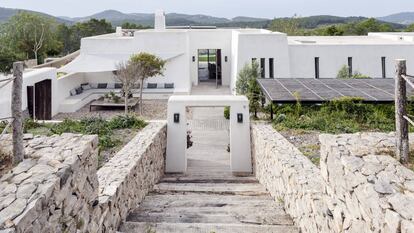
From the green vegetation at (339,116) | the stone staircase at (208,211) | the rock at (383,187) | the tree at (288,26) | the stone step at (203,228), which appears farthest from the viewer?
the tree at (288,26)

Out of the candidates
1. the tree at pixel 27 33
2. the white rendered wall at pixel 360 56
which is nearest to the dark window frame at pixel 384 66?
the white rendered wall at pixel 360 56

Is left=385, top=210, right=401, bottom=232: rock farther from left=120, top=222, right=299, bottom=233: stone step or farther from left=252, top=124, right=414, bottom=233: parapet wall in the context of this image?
left=120, top=222, right=299, bottom=233: stone step

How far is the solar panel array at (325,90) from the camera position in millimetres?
13875

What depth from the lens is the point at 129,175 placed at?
27.1 ft

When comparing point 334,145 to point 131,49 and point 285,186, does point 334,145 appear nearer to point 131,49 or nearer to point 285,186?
point 285,186

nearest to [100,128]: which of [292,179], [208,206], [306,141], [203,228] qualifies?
[208,206]

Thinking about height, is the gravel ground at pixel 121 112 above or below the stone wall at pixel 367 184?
above

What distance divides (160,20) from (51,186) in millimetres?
30159

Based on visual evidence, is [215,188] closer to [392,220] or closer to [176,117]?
[176,117]

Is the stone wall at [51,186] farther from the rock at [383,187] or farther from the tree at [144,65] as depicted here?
the tree at [144,65]

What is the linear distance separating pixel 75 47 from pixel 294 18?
1220 inches

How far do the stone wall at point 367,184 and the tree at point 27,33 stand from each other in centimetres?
4111

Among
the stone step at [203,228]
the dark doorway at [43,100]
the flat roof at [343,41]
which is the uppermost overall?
the flat roof at [343,41]

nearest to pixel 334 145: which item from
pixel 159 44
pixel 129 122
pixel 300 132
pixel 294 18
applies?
pixel 300 132
